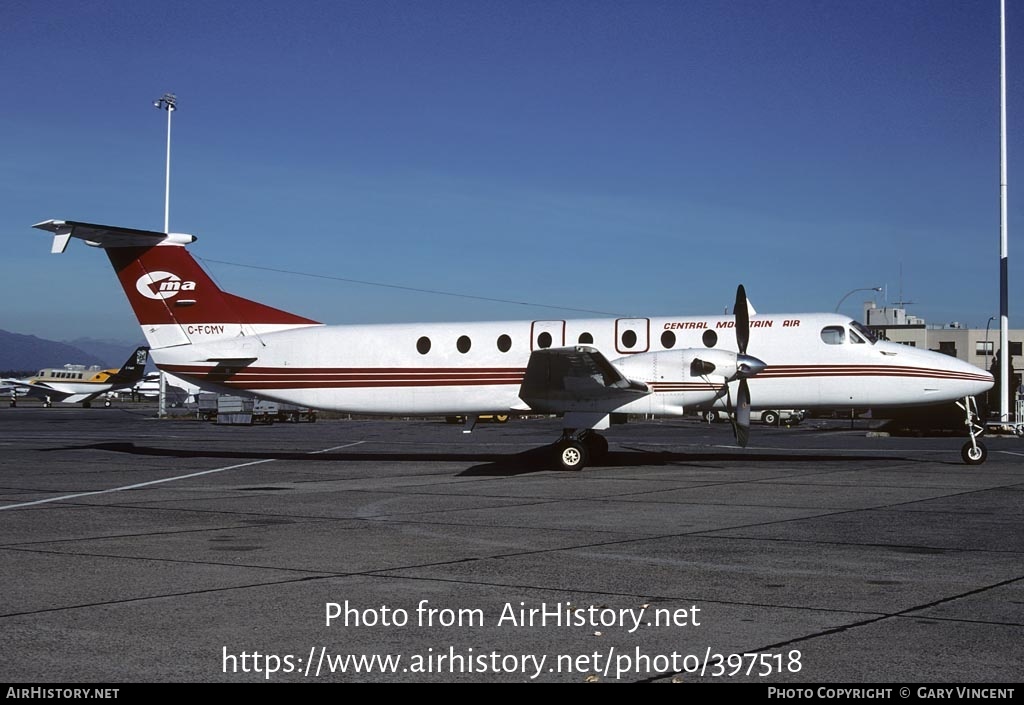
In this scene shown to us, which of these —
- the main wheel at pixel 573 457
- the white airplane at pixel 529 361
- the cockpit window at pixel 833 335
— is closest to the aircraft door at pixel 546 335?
the white airplane at pixel 529 361

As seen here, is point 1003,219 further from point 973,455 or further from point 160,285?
point 160,285

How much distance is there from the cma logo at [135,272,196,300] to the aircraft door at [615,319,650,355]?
11188 mm

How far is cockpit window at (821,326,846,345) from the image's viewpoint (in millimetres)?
21453

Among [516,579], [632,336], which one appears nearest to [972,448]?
[632,336]

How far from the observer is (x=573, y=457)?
811 inches

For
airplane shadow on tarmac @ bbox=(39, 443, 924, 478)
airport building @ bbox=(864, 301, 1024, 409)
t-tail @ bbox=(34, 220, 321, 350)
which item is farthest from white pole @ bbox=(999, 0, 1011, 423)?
airport building @ bbox=(864, 301, 1024, 409)

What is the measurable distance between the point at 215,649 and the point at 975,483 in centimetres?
1528

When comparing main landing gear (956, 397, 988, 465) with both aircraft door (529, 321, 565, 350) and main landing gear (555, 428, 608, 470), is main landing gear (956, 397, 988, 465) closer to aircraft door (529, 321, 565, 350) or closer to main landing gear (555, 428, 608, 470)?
main landing gear (555, 428, 608, 470)

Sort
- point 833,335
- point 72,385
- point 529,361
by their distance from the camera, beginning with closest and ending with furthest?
point 529,361
point 833,335
point 72,385

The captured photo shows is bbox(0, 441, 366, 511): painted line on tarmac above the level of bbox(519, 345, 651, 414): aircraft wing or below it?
below

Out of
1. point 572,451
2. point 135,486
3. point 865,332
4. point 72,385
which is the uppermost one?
point 865,332

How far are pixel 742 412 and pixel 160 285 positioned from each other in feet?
49.6

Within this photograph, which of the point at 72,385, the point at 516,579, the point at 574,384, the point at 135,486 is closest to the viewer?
the point at 516,579

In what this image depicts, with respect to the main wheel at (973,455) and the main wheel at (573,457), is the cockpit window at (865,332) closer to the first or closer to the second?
the main wheel at (973,455)
